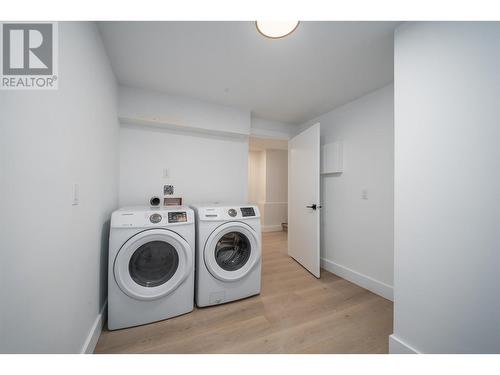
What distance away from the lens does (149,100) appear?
1978 millimetres

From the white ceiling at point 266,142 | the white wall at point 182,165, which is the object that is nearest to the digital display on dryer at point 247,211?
the white wall at point 182,165

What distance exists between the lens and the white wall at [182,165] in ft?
6.72

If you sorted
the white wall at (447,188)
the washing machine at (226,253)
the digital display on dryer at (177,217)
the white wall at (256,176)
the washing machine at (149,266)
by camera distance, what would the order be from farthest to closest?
the white wall at (256,176), the washing machine at (226,253), the digital display on dryer at (177,217), the washing machine at (149,266), the white wall at (447,188)

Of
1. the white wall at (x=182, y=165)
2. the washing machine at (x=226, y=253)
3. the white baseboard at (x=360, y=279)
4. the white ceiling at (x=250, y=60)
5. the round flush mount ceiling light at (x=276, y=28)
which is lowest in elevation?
the white baseboard at (x=360, y=279)

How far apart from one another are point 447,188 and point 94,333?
2274 mm

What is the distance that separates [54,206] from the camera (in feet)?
2.50

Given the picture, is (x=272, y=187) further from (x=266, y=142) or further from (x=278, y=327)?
(x=278, y=327)

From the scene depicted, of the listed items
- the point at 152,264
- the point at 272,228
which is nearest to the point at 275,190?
the point at 272,228

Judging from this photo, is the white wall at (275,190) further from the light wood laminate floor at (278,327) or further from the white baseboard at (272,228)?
the light wood laminate floor at (278,327)

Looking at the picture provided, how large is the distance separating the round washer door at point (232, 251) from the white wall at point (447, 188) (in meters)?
1.13

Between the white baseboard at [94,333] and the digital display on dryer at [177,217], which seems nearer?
the white baseboard at [94,333]

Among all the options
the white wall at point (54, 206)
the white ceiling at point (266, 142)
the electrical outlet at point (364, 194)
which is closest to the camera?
the white wall at point (54, 206)
